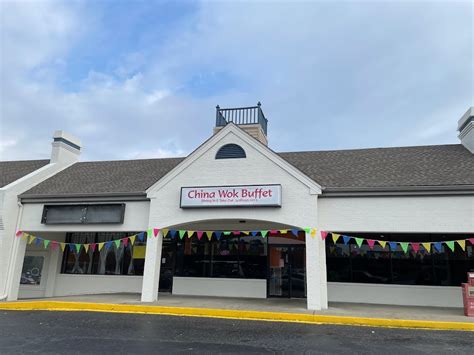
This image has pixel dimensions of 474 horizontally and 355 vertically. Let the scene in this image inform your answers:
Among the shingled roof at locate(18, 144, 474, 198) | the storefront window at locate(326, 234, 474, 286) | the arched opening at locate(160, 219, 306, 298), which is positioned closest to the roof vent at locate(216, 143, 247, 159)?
the arched opening at locate(160, 219, 306, 298)

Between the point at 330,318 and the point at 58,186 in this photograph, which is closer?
the point at 330,318

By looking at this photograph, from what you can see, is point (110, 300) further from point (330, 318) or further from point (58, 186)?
point (330, 318)

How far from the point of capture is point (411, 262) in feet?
47.2

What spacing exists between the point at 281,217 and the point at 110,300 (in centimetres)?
704

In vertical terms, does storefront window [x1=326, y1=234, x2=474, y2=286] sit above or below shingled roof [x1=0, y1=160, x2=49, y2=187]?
below

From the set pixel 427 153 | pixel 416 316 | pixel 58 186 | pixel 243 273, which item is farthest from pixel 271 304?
pixel 58 186

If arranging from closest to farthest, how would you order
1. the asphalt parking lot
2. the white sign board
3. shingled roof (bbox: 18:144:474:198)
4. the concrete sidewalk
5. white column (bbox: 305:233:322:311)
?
the asphalt parking lot
the concrete sidewalk
white column (bbox: 305:233:322:311)
shingled roof (bbox: 18:144:474:198)
the white sign board

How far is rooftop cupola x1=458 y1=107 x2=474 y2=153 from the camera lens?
15.5 m

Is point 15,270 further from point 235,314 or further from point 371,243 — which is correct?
point 371,243

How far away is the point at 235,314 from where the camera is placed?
11508mm

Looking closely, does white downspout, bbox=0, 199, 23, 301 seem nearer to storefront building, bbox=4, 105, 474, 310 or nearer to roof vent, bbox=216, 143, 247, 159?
storefront building, bbox=4, 105, 474, 310

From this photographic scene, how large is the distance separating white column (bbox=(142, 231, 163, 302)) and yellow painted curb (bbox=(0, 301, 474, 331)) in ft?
3.36

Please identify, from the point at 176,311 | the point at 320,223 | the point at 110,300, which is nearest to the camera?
the point at 176,311

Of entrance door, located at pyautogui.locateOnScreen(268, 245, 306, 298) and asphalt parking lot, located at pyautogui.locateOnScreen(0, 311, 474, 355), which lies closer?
asphalt parking lot, located at pyautogui.locateOnScreen(0, 311, 474, 355)
